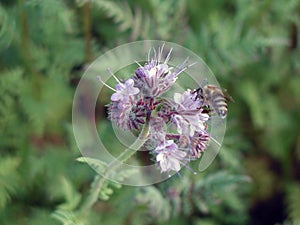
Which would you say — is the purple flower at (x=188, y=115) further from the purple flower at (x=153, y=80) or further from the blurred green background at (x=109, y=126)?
the blurred green background at (x=109, y=126)

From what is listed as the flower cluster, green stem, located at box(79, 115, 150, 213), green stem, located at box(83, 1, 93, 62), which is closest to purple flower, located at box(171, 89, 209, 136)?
the flower cluster

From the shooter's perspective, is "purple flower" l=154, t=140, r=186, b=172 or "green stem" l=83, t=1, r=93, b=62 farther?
"green stem" l=83, t=1, r=93, b=62

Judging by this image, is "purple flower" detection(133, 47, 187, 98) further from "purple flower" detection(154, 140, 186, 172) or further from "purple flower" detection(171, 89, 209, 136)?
"purple flower" detection(154, 140, 186, 172)

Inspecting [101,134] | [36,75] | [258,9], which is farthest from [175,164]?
[258,9]

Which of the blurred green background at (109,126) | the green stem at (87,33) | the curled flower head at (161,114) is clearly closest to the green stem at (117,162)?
the curled flower head at (161,114)

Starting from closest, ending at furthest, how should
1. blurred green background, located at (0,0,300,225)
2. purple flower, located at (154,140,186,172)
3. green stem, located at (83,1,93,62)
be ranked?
purple flower, located at (154,140,186,172)
blurred green background, located at (0,0,300,225)
green stem, located at (83,1,93,62)

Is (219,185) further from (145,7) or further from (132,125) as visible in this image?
(145,7)

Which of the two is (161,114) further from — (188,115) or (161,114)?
(188,115)
